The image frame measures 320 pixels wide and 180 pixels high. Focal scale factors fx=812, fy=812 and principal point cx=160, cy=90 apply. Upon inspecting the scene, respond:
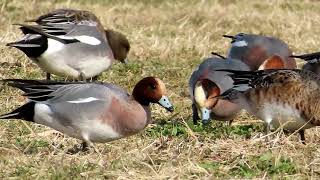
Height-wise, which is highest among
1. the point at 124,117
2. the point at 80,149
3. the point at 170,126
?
the point at 124,117

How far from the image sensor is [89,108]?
4895 millimetres

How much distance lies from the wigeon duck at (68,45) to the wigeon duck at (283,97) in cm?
200

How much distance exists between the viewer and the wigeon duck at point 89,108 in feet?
15.9

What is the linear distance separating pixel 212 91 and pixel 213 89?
2 centimetres

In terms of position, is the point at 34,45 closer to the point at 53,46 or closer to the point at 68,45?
the point at 53,46

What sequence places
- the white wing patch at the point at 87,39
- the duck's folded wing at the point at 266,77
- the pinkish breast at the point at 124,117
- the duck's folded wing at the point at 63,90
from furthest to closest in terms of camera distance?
1. the white wing patch at the point at 87,39
2. the duck's folded wing at the point at 266,77
3. the duck's folded wing at the point at 63,90
4. the pinkish breast at the point at 124,117

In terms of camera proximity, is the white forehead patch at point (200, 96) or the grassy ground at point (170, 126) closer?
the grassy ground at point (170, 126)

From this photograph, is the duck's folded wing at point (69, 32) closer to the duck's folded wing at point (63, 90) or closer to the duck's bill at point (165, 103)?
the duck's folded wing at point (63, 90)

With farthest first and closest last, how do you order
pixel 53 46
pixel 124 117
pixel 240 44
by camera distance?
pixel 240 44
pixel 53 46
pixel 124 117

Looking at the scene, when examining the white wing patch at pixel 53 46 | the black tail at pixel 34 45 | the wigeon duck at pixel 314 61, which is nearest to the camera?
the wigeon duck at pixel 314 61

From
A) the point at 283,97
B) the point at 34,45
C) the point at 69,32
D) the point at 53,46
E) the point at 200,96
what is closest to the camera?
the point at 283,97

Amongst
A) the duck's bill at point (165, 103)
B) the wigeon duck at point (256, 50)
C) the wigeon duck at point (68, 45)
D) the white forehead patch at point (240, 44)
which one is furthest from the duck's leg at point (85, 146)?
the white forehead patch at point (240, 44)

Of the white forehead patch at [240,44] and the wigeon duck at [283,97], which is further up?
the wigeon duck at [283,97]

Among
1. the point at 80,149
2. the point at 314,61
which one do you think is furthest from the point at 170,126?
the point at 314,61
